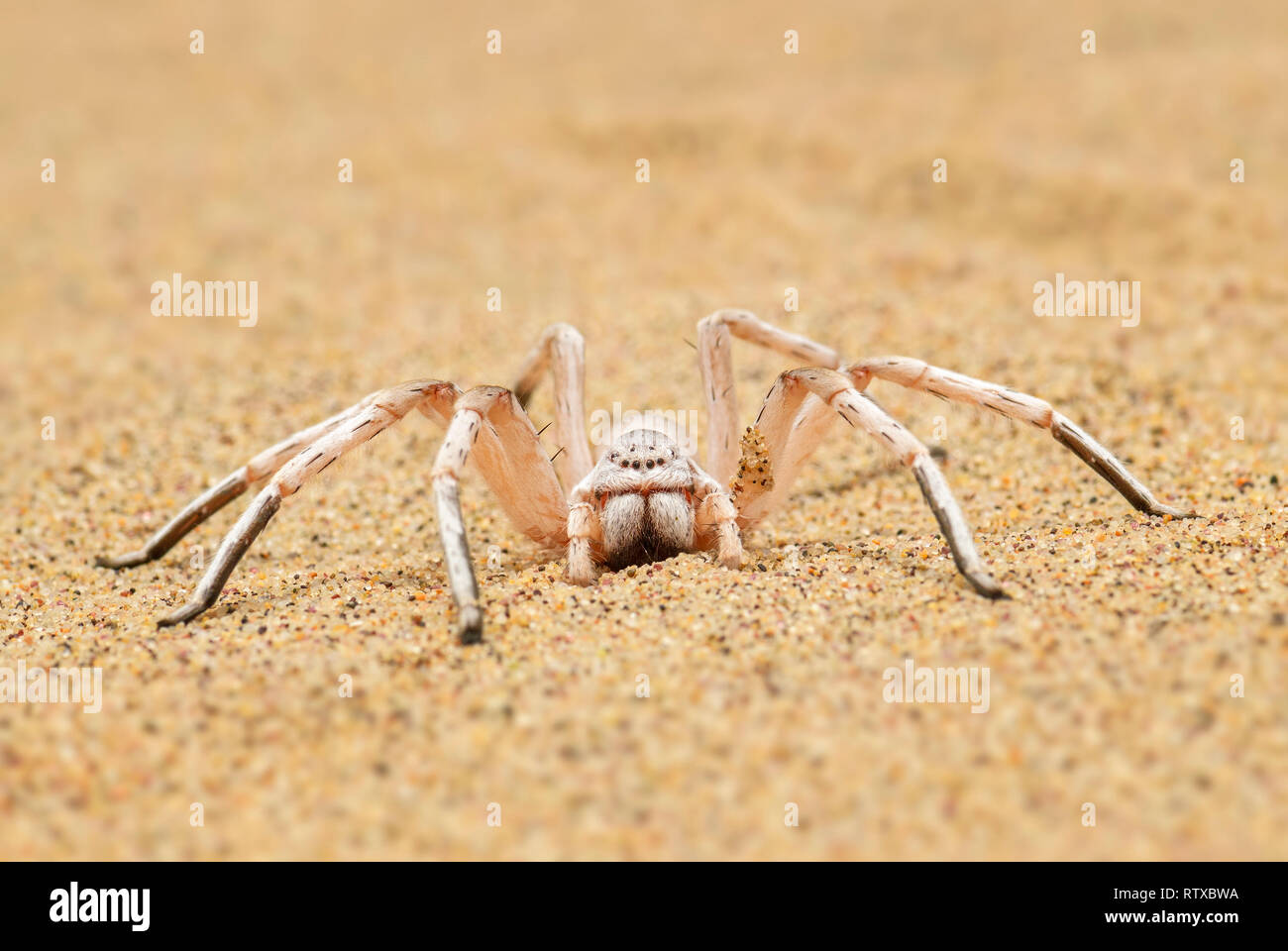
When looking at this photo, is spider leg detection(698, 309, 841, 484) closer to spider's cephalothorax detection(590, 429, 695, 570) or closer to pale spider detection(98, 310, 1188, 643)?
pale spider detection(98, 310, 1188, 643)

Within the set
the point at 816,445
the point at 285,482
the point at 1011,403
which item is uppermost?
the point at 1011,403

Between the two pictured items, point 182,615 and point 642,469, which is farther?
point 642,469

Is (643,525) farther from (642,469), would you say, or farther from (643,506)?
(642,469)

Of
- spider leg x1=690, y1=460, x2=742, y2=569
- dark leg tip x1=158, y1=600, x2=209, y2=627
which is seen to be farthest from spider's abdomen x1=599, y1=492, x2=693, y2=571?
dark leg tip x1=158, y1=600, x2=209, y2=627

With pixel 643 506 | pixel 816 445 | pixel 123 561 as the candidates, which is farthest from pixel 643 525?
pixel 123 561

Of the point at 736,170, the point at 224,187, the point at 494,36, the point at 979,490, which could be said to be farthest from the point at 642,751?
the point at 494,36

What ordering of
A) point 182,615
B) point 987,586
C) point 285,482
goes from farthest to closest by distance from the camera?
point 285,482 < point 182,615 < point 987,586

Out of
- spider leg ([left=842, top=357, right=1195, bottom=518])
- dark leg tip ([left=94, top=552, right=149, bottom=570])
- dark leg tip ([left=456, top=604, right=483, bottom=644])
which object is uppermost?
spider leg ([left=842, top=357, right=1195, bottom=518])
